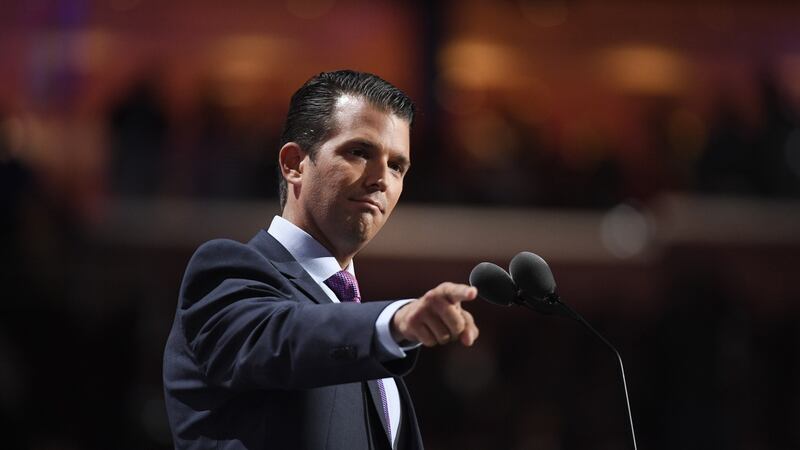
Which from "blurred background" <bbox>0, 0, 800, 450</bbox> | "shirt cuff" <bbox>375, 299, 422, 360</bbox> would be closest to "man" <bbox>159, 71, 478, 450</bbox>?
"shirt cuff" <bbox>375, 299, 422, 360</bbox>

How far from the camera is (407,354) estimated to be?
178 centimetres

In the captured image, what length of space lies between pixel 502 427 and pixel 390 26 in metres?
5.49

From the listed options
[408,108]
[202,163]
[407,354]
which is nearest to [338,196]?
[408,108]

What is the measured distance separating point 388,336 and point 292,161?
680 mm

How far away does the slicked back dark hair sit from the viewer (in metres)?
2.27

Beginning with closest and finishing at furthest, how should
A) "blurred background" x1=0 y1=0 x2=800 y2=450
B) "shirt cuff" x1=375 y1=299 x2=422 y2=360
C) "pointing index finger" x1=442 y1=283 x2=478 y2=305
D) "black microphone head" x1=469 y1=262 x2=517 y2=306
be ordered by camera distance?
"pointing index finger" x1=442 y1=283 x2=478 y2=305 < "shirt cuff" x1=375 y1=299 x2=422 y2=360 < "black microphone head" x1=469 y1=262 x2=517 y2=306 < "blurred background" x1=0 y1=0 x2=800 y2=450

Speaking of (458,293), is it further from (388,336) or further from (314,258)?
(314,258)

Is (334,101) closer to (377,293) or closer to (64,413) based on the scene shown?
(64,413)

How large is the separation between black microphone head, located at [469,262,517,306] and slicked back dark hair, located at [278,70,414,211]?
0.44 metres

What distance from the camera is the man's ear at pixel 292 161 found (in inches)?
90.7

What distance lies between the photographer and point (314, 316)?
181 centimetres

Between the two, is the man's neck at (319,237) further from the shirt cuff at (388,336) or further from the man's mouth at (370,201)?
the shirt cuff at (388,336)

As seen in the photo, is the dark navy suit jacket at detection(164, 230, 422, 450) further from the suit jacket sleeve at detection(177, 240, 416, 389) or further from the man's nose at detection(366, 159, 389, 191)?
the man's nose at detection(366, 159, 389, 191)

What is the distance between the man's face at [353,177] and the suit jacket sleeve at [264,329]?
6.9 inches
